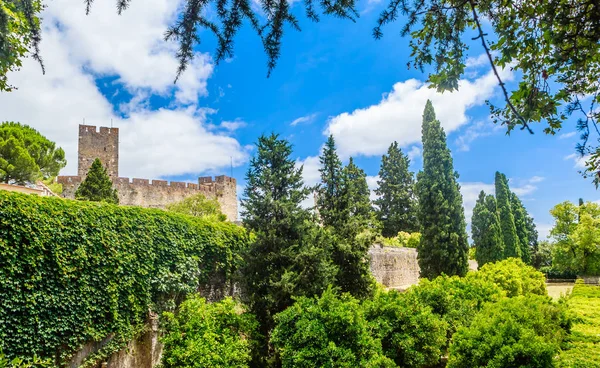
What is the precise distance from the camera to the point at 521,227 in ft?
115

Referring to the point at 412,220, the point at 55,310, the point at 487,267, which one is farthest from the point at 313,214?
the point at 412,220

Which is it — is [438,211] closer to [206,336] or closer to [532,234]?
[206,336]

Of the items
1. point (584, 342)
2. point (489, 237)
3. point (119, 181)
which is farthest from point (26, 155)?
point (489, 237)

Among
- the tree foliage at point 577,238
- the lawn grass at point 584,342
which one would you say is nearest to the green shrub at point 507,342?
the lawn grass at point 584,342

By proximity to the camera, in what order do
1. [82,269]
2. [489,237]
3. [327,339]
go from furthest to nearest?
1. [489,237]
2. [82,269]
3. [327,339]

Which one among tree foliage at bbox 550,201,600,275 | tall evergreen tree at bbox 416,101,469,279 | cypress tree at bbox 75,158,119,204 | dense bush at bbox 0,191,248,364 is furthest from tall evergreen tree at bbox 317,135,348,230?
tree foliage at bbox 550,201,600,275

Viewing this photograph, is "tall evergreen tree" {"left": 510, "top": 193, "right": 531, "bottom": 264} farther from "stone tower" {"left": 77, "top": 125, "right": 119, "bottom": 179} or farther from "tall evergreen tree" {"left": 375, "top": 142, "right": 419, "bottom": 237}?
"stone tower" {"left": 77, "top": 125, "right": 119, "bottom": 179}

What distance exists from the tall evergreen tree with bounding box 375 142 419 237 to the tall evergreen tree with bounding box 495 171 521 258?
22.4ft

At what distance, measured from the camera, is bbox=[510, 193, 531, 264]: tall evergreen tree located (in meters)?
32.7

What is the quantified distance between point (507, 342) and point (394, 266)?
16077 millimetres

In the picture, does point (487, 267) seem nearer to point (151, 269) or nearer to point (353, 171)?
point (353, 171)

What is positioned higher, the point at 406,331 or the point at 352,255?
the point at 352,255

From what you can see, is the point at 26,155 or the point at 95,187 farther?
the point at 26,155

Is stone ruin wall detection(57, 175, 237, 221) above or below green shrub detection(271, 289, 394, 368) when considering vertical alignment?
above
